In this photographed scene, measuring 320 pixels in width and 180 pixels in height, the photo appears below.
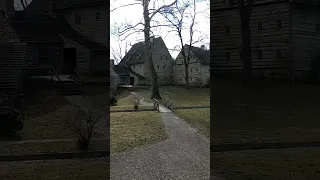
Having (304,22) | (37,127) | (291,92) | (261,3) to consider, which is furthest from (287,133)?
(37,127)

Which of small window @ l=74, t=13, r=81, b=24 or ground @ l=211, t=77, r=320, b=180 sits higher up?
small window @ l=74, t=13, r=81, b=24

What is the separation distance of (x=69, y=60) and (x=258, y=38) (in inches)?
91.8

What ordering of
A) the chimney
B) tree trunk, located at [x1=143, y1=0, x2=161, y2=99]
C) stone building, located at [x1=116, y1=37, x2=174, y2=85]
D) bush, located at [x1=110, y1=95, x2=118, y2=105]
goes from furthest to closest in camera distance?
tree trunk, located at [x1=143, y1=0, x2=161, y2=99] < stone building, located at [x1=116, y1=37, x2=174, y2=85] < bush, located at [x1=110, y1=95, x2=118, y2=105] < the chimney

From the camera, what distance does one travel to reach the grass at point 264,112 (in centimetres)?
385

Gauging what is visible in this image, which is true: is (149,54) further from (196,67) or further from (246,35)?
Result: (246,35)

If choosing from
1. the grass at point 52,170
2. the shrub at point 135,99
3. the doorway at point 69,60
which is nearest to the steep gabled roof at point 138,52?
the shrub at point 135,99

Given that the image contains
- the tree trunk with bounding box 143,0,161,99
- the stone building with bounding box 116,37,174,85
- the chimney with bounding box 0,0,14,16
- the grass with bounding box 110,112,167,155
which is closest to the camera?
the chimney with bounding box 0,0,14,16

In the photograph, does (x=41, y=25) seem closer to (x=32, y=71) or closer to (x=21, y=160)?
(x=32, y=71)

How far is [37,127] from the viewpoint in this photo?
12.4 ft

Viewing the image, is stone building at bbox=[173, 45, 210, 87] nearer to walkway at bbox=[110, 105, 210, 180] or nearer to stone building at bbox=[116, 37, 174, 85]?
stone building at bbox=[116, 37, 174, 85]

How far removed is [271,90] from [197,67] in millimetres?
1150

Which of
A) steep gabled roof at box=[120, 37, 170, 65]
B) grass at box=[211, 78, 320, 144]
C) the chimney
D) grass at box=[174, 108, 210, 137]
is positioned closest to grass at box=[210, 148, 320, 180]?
grass at box=[211, 78, 320, 144]

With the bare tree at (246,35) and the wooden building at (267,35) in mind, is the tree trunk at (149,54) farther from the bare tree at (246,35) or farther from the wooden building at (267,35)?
the bare tree at (246,35)

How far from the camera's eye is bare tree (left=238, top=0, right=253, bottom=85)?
12.6 feet
